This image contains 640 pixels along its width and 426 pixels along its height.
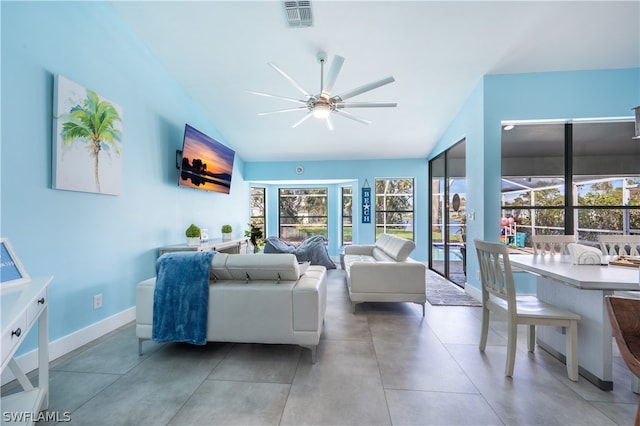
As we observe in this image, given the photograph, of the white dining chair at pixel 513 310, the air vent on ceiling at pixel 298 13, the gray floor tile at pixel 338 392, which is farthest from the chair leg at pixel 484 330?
the air vent on ceiling at pixel 298 13

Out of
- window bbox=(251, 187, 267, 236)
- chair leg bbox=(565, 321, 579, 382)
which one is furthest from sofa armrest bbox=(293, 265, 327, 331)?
window bbox=(251, 187, 267, 236)

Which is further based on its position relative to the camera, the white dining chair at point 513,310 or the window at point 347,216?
the window at point 347,216

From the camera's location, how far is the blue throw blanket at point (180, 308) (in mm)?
2078

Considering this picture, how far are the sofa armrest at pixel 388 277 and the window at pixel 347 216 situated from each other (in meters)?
3.89

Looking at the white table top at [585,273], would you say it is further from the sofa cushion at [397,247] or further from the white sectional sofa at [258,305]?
the white sectional sofa at [258,305]

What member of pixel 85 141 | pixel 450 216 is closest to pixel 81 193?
pixel 85 141

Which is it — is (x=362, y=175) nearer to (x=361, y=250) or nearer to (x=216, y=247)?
(x=361, y=250)

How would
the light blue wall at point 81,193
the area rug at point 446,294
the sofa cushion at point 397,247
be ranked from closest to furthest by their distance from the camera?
1. the light blue wall at point 81,193
2. the sofa cushion at point 397,247
3. the area rug at point 446,294

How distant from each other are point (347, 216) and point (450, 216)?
2.78m

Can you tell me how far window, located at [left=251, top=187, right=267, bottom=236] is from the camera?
24.1ft

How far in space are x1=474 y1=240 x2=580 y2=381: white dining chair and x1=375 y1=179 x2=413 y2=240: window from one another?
4.21 meters

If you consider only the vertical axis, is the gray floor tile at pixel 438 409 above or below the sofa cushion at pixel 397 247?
below

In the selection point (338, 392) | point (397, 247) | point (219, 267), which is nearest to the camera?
point (338, 392)

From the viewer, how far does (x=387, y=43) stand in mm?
3004
